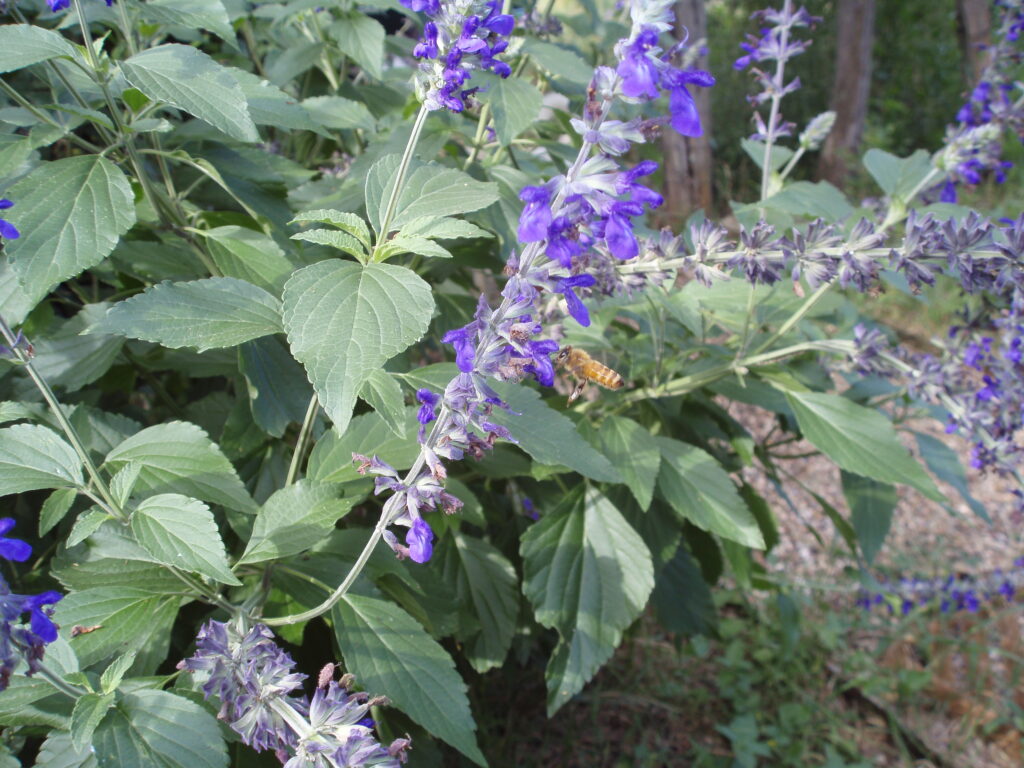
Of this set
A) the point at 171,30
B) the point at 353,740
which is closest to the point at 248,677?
the point at 353,740

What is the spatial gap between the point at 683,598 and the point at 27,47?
2177 millimetres

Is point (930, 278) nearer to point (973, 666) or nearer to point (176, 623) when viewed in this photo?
point (176, 623)

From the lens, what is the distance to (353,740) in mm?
1008

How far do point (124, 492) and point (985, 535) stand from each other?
592 centimetres

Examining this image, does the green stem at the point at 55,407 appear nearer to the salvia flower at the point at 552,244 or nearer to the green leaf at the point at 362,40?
the salvia flower at the point at 552,244

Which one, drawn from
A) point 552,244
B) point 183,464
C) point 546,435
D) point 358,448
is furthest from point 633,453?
point 183,464

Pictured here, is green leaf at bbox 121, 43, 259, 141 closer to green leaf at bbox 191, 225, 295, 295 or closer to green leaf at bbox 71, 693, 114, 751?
green leaf at bbox 191, 225, 295, 295

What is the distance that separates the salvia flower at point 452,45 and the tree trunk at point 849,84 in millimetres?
9861

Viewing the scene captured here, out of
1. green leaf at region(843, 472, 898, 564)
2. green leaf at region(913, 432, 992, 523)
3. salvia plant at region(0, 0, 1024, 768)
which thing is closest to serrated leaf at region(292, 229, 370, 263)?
salvia plant at region(0, 0, 1024, 768)

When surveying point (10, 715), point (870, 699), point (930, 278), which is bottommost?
point (870, 699)

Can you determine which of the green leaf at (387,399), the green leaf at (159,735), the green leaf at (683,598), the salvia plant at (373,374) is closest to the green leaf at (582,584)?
the salvia plant at (373,374)

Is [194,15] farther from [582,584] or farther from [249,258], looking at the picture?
[582,584]

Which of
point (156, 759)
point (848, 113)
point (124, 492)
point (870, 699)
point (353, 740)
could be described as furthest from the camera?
point (848, 113)

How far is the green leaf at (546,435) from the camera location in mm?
1383
